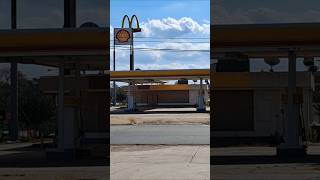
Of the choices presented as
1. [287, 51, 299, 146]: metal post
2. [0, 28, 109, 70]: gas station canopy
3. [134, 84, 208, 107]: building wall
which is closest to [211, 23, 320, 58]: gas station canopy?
[287, 51, 299, 146]: metal post

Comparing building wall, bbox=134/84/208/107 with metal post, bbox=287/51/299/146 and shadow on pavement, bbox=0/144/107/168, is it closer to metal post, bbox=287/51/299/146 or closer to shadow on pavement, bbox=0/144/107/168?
shadow on pavement, bbox=0/144/107/168

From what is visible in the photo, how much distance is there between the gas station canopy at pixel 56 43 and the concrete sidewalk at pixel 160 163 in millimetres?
3128

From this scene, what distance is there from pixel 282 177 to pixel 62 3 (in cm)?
361

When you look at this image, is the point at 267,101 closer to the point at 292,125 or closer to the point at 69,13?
the point at 292,125

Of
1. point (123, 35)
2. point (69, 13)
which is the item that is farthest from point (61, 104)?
point (123, 35)

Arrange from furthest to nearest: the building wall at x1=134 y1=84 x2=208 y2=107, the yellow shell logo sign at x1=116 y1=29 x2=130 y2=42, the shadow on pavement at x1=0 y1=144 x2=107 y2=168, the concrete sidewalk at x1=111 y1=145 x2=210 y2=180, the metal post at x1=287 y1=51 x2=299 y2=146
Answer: the building wall at x1=134 y1=84 x2=208 y2=107
the yellow shell logo sign at x1=116 y1=29 x2=130 y2=42
the concrete sidewalk at x1=111 y1=145 x2=210 y2=180
the shadow on pavement at x1=0 y1=144 x2=107 y2=168
the metal post at x1=287 y1=51 x2=299 y2=146

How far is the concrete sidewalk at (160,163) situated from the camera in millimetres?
9617

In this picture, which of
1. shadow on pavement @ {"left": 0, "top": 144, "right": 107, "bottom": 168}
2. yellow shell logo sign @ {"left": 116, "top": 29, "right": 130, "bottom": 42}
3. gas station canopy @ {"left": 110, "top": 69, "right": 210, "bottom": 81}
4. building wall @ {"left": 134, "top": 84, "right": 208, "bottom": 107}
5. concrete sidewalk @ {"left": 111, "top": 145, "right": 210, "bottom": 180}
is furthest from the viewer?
building wall @ {"left": 134, "top": 84, "right": 208, "bottom": 107}

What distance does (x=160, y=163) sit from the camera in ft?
38.5

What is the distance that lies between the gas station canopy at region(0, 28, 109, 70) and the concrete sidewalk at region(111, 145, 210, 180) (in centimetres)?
313

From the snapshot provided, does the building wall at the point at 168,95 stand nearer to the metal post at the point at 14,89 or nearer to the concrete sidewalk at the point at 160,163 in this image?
the concrete sidewalk at the point at 160,163

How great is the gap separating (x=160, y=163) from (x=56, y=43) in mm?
5513

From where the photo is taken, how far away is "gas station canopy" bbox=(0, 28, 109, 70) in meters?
6.75

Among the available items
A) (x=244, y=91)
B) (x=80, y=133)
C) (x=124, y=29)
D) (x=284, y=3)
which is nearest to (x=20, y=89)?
(x=80, y=133)
